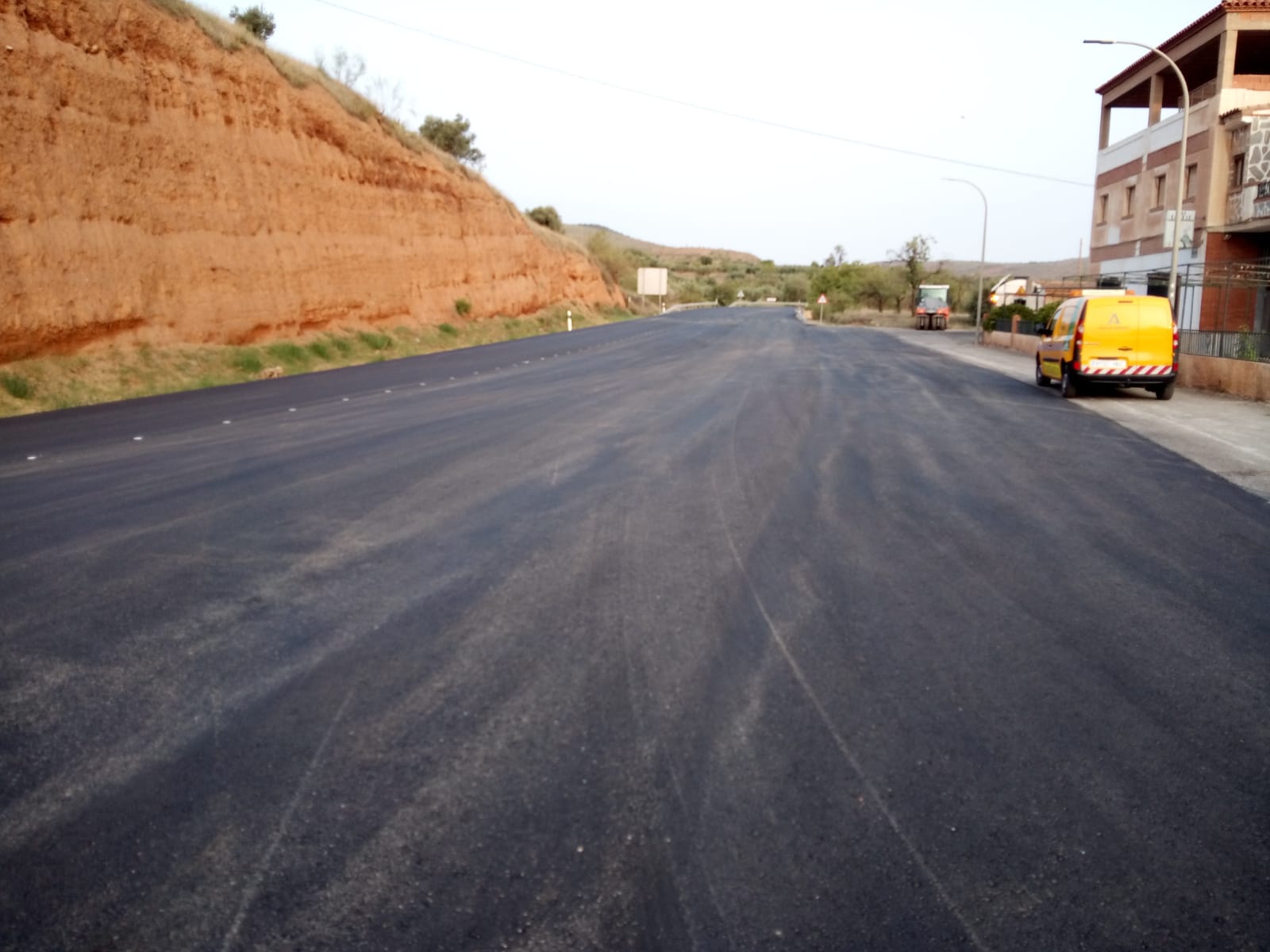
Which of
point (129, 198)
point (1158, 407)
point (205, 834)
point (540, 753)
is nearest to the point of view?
point (205, 834)

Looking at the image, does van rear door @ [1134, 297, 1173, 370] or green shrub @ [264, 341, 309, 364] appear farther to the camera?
green shrub @ [264, 341, 309, 364]

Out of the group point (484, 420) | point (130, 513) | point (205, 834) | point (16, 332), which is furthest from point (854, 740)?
point (16, 332)

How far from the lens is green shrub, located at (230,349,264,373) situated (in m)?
26.2

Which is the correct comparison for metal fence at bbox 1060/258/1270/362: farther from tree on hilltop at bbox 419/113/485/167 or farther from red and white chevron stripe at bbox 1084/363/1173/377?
tree on hilltop at bbox 419/113/485/167

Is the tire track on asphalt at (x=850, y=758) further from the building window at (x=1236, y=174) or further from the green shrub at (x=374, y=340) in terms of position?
the building window at (x=1236, y=174)

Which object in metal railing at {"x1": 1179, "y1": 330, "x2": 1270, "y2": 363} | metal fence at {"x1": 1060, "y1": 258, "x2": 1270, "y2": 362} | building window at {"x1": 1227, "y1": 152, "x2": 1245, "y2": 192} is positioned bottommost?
metal railing at {"x1": 1179, "y1": 330, "x2": 1270, "y2": 363}

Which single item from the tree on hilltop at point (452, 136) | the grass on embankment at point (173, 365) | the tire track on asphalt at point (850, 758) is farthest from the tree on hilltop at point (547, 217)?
the tire track on asphalt at point (850, 758)

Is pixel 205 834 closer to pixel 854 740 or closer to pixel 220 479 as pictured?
pixel 854 740

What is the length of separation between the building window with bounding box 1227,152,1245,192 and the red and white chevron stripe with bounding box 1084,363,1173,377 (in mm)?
17591

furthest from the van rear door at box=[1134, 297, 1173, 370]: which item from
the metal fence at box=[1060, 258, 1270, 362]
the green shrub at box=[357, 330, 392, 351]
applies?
the green shrub at box=[357, 330, 392, 351]

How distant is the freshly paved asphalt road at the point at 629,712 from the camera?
3.63 meters

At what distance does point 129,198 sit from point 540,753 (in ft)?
81.6

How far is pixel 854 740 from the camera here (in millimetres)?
4898

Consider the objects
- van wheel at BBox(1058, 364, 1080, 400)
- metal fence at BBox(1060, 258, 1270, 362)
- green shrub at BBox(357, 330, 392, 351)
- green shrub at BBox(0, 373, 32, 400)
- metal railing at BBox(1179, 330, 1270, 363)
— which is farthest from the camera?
green shrub at BBox(357, 330, 392, 351)
